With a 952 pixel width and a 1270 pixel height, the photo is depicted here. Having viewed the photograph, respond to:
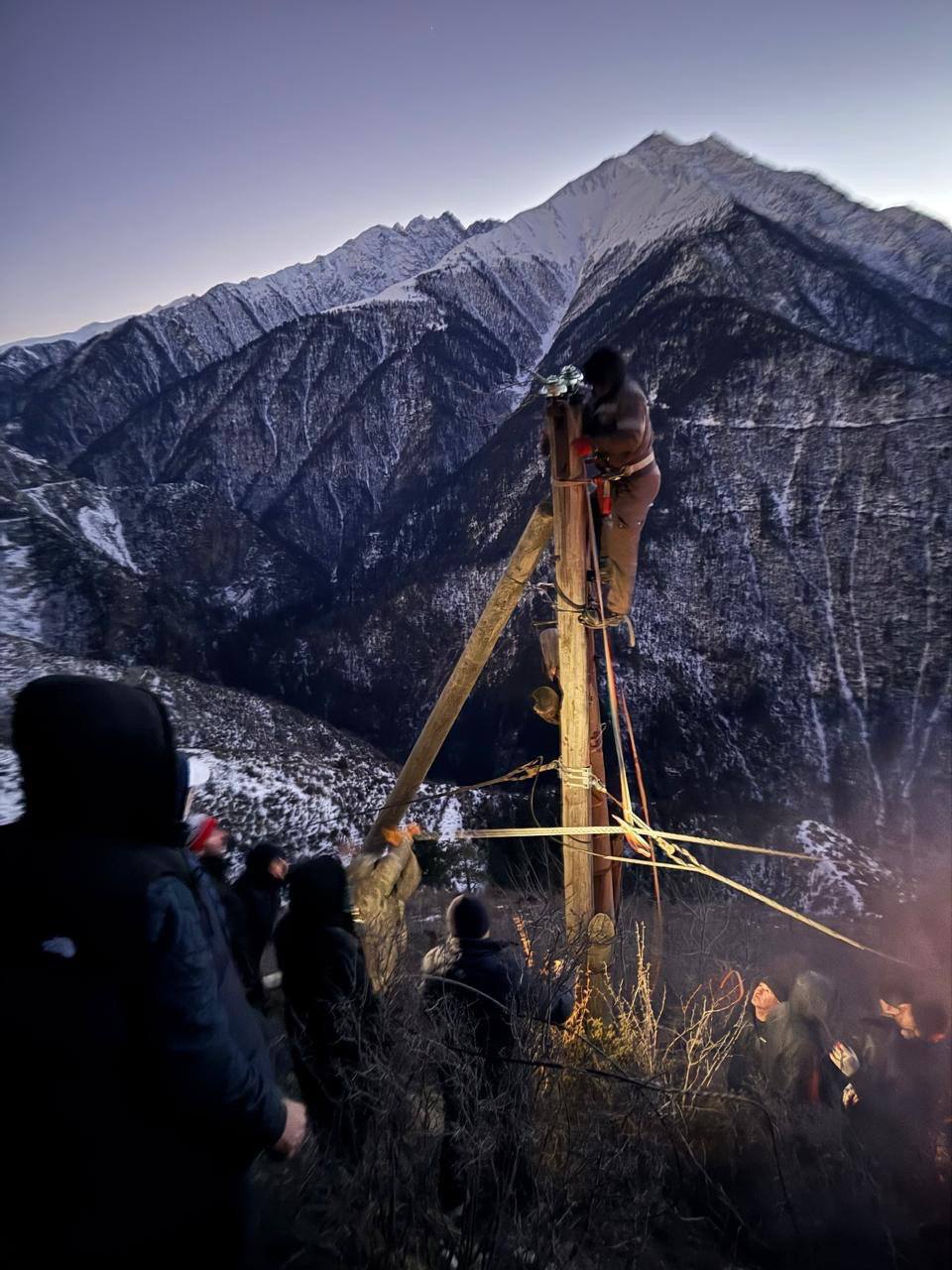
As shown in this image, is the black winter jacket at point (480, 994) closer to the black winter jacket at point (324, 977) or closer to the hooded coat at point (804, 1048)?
the black winter jacket at point (324, 977)

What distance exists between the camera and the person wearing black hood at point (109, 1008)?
3.61ft

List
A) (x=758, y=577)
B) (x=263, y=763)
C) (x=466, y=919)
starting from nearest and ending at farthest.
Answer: (x=466, y=919), (x=263, y=763), (x=758, y=577)

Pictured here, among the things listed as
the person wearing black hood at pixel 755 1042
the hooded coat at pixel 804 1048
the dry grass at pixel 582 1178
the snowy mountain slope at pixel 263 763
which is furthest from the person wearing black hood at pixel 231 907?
the snowy mountain slope at pixel 263 763

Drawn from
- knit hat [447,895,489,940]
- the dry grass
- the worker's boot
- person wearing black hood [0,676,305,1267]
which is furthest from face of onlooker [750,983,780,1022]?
person wearing black hood [0,676,305,1267]

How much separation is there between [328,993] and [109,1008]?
1609 millimetres

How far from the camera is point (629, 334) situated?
20.4m

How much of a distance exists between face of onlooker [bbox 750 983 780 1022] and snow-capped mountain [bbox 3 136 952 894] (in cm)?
947

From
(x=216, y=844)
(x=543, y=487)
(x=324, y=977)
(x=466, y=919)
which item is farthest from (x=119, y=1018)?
(x=543, y=487)

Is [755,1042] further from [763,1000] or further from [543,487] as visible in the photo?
[543,487]

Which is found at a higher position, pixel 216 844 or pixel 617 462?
pixel 617 462

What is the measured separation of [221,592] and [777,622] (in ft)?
60.9

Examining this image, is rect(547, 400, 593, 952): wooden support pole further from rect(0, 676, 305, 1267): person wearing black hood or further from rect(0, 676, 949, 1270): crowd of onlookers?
rect(0, 676, 305, 1267): person wearing black hood

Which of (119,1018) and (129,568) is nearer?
(119,1018)

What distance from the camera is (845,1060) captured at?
12.5 feet
